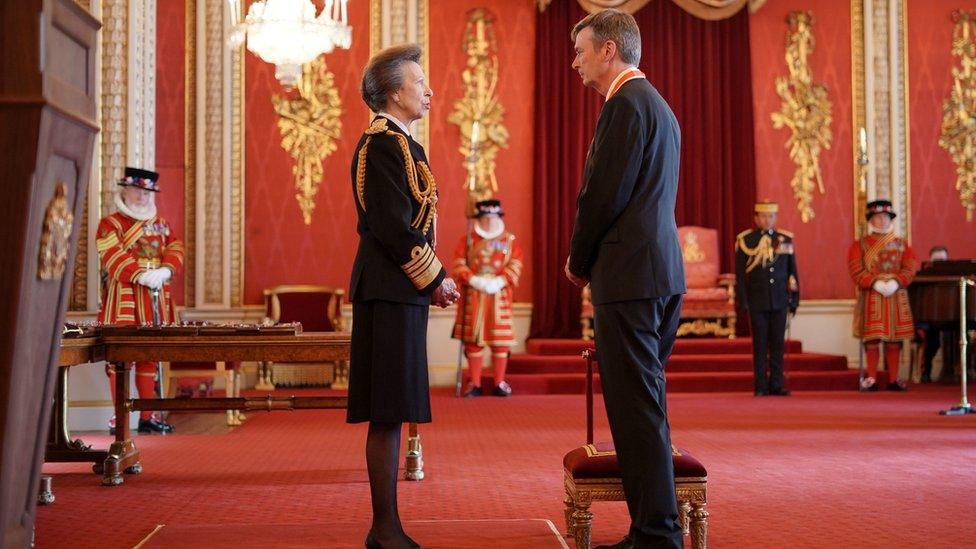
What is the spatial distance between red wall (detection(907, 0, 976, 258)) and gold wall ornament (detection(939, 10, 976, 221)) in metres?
0.06

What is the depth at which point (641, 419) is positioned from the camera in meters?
2.87

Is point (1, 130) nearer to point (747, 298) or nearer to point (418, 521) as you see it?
point (418, 521)

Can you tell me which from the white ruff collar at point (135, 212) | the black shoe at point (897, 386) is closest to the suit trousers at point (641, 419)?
the white ruff collar at point (135, 212)

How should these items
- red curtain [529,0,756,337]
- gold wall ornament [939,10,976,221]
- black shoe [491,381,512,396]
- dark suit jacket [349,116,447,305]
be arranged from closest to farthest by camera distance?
dark suit jacket [349,116,447,305]
black shoe [491,381,512,396]
red curtain [529,0,756,337]
gold wall ornament [939,10,976,221]

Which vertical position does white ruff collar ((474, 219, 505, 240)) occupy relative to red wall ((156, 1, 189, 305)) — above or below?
below

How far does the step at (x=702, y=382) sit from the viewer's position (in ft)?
31.2

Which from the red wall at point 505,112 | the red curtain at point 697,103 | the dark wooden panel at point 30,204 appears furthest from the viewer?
the red curtain at point 697,103

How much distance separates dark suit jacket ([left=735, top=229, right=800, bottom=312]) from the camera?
9.17m

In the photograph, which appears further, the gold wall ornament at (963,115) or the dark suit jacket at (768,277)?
the gold wall ornament at (963,115)

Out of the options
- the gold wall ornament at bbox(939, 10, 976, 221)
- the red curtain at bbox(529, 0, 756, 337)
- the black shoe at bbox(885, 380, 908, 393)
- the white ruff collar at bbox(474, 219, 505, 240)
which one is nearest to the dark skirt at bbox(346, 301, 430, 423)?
the white ruff collar at bbox(474, 219, 505, 240)

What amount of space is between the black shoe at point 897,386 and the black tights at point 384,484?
7.62 meters

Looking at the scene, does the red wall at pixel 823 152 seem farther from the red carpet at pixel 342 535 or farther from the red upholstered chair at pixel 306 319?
the red carpet at pixel 342 535

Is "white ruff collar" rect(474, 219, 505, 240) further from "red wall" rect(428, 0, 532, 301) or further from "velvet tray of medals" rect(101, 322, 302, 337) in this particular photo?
"velvet tray of medals" rect(101, 322, 302, 337)

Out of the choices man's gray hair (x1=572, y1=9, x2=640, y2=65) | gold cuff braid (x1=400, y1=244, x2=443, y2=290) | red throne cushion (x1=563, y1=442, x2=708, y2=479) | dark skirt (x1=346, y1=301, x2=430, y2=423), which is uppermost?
man's gray hair (x1=572, y1=9, x2=640, y2=65)
